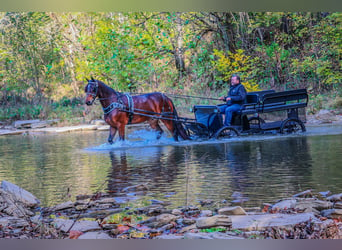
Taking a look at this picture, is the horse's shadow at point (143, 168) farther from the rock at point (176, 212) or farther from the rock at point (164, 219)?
the rock at point (164, 219)

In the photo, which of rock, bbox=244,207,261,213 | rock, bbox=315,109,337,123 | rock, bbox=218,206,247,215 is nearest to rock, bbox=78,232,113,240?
rock, bbox=218,206,247,215

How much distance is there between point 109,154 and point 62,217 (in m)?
3.27

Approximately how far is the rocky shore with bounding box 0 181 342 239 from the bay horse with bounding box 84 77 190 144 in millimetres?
3869

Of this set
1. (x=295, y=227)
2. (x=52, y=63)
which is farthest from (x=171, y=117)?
(x=295, y=227)

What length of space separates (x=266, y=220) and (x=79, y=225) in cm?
137

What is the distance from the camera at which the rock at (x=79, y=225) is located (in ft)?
11.9

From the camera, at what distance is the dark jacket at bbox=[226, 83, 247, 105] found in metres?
7.80

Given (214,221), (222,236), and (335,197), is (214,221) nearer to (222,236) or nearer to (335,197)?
(222,236)

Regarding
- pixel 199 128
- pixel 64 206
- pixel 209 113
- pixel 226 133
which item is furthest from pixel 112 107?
pixel 64 206

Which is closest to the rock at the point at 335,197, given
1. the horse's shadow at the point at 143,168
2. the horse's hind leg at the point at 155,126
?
the horse's shadow at the point at 143,168

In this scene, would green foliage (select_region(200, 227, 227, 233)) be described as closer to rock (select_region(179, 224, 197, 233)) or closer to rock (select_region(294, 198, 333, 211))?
rock (select_region(179, 224, 197, 233))

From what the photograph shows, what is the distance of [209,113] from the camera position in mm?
7910

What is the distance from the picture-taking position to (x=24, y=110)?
11148 millimetres
